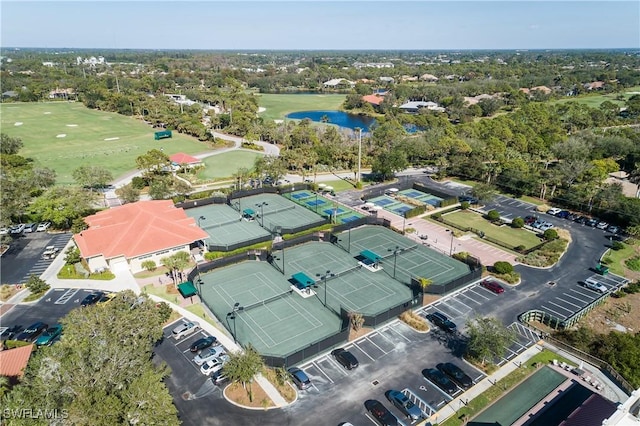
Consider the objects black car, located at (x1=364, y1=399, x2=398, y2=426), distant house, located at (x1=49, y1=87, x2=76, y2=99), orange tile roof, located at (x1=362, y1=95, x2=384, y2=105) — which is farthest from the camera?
distant house, located at (x1=49, y1=87, x2=76, y2=99)

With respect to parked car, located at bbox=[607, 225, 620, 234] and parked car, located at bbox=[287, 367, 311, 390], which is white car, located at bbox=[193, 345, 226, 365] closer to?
parked car, located at bbox=[287, 367, 311, 390]

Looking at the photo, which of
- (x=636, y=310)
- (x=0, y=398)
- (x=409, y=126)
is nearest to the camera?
(x=0, y=398)

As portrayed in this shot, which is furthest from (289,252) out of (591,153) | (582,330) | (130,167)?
(591,153)

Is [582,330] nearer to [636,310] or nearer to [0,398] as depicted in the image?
[636,310]

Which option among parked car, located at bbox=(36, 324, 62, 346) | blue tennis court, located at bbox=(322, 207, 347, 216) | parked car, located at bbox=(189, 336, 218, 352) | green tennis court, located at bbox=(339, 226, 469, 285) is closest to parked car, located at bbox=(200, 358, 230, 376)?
parked car, located at bbox=(189, 336, 218, 352)

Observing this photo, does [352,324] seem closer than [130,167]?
Yes
